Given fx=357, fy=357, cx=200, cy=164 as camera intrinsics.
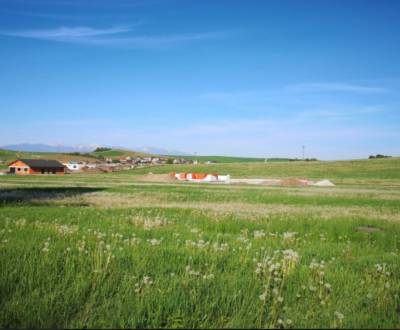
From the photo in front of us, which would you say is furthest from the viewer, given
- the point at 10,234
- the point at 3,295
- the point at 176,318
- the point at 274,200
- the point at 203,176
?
the point at 203,176

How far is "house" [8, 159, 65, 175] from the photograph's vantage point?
124312 millimetres

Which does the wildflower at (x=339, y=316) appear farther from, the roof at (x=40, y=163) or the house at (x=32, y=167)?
the roof at (x=40, y=163)

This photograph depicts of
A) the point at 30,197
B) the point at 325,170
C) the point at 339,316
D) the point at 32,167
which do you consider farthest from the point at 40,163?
the point at 339,316

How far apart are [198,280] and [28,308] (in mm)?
2721

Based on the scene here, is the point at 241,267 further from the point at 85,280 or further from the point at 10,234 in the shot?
the point at 10,234

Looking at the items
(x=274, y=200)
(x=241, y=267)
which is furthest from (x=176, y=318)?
(x=274, y=200)

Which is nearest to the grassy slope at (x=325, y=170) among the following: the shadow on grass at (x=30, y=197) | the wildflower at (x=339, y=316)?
the shadow on grass at (x=30, y=197)

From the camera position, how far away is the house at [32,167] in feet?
408

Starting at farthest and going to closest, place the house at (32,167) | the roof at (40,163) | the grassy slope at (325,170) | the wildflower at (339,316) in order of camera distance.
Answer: the roof at (40,163) → the house at (32,167) → the grassy slope at (325,170) → the wildflower at (339,316)

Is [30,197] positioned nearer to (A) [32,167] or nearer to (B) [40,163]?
(A) [32,167]

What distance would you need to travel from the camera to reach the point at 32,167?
12562cm

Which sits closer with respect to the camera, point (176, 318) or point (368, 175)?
point (176, 318)

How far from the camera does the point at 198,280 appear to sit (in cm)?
629

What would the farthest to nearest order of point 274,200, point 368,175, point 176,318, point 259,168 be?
1. point 259,168
2. point 368,175
3. point 274,200
4. point 176,318
